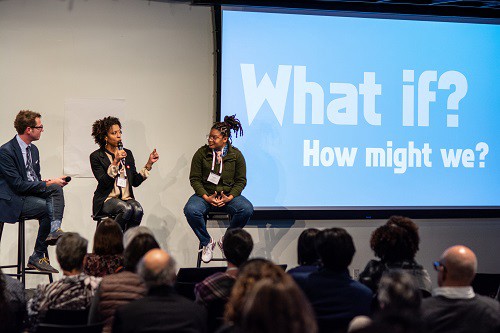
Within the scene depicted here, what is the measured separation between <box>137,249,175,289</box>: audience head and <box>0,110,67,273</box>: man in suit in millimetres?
2863

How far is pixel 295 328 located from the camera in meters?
2.03

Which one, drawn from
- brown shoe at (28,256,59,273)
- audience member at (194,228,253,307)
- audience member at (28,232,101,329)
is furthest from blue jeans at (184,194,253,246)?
audience member at (28,232,101,329)

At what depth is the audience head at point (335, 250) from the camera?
352 centimetres

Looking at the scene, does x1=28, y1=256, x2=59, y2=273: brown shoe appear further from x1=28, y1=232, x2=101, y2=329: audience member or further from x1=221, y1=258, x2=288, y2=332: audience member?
x1=221, y1=258, x2=288, y2=332: audience member

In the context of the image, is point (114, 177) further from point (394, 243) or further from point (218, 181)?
point (394, 243)

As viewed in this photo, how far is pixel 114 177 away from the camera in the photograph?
19.5ft

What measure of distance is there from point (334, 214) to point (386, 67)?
1.54 metres

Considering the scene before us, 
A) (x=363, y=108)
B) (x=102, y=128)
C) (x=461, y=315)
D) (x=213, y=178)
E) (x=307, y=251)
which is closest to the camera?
(x=461, y=315)

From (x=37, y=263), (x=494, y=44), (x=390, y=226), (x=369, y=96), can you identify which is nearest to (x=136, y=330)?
(x=390, y=226)

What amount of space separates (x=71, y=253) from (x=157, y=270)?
759mm

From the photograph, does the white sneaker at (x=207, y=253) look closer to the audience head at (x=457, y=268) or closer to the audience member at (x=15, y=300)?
the audience member at (x=15, y=300)

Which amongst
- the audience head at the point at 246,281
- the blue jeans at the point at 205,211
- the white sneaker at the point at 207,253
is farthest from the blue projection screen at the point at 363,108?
the audience head at the point at 246,281

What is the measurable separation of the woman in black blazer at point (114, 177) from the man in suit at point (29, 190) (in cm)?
33

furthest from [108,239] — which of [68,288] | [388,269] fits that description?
[388,269]
